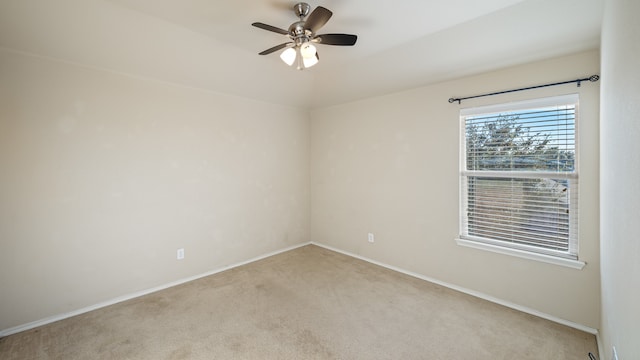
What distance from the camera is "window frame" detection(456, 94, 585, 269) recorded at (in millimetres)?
2393

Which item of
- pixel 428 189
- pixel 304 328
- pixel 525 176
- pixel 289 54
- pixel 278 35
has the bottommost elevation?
pixel 304 328

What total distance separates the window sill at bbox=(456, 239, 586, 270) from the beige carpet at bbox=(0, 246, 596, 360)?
0.54 m

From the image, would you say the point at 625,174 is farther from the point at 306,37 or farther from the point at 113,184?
the point at 113,184

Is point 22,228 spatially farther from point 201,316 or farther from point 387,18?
point 387,18

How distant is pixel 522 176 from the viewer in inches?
105

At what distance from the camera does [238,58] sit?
10.0 ft

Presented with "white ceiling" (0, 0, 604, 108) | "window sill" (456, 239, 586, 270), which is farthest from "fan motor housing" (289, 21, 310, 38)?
"window sill" (456, 239, 586, 270)

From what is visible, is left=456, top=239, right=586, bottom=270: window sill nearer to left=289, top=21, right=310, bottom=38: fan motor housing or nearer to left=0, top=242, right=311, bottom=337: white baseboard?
left=289, top=21, right=310, bottom=38: fan motor housing

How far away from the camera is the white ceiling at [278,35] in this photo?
2039mm

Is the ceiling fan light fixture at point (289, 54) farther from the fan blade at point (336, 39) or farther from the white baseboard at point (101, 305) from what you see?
the white baseboard at point (101, 305)

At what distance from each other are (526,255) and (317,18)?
2825 millimetres

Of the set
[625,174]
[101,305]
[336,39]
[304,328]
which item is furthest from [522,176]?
[101,305]

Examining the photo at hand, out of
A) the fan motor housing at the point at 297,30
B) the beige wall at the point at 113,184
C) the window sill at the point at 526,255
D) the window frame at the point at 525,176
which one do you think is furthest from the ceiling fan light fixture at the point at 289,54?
the window sill at the point at 526,255

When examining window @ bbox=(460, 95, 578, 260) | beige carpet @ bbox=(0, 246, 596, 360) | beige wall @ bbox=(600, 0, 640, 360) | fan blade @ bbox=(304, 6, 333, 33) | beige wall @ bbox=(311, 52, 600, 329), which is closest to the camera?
beige wall @ bbox=(600, 0, 640, 360)
